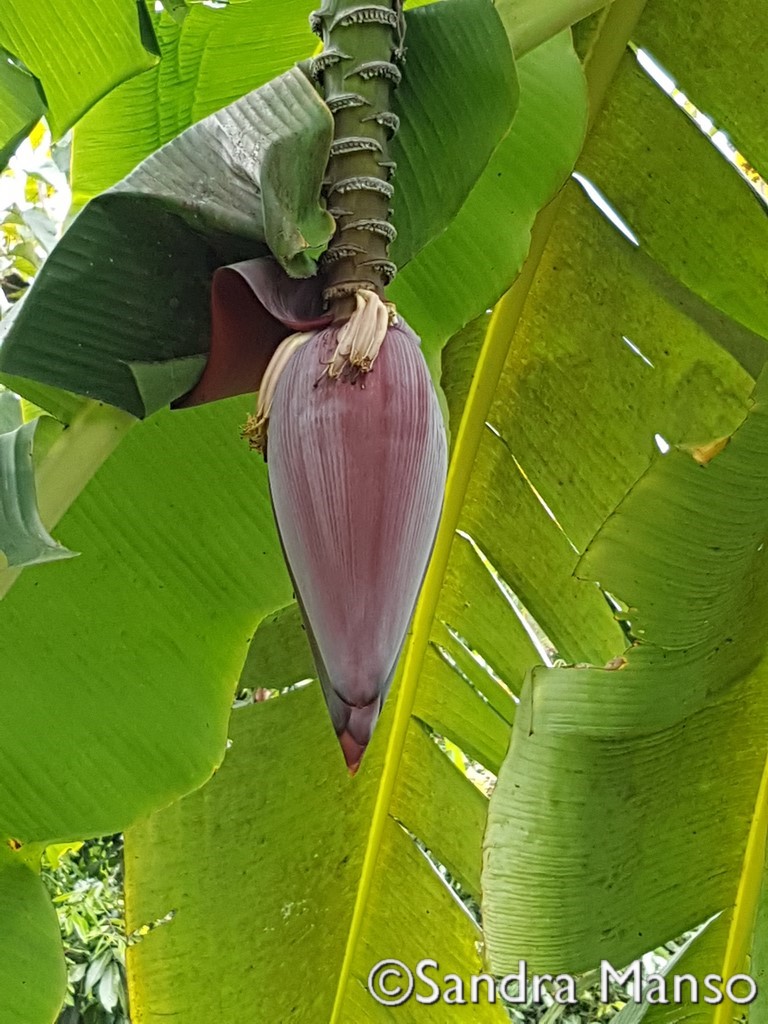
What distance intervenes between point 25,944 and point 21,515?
31 centimetres

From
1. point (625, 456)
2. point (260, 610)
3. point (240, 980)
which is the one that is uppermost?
point (625, 456)

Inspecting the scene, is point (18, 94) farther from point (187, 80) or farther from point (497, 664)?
point (497, 664)

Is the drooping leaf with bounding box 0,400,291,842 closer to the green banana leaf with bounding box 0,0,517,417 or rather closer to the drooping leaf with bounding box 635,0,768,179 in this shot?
the green banana leaf with bounding box 0,0,517,417

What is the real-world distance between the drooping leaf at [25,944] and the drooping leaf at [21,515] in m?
0.27

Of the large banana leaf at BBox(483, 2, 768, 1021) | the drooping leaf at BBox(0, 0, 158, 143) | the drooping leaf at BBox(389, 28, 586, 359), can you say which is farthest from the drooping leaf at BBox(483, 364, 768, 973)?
the drooping leaf at BBox(0, 0, 158, 143)

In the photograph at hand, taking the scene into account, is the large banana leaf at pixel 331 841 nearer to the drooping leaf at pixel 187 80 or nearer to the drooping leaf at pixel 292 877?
the drooping leaf at pixel 292 877

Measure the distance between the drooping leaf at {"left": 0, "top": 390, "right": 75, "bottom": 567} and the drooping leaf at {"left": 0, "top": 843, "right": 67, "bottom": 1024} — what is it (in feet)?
0.90

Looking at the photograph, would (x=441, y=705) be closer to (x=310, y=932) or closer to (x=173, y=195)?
(x=310, y=932)

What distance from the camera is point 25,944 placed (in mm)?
507

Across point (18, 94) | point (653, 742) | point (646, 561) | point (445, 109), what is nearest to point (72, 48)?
point (18, 94)

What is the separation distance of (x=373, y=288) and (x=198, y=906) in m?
0.60

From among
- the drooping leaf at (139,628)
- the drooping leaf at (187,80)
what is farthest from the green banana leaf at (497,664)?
the drooping leaf at (187,80)

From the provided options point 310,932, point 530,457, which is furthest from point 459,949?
point 530,457

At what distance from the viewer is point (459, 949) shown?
84 centimetres
